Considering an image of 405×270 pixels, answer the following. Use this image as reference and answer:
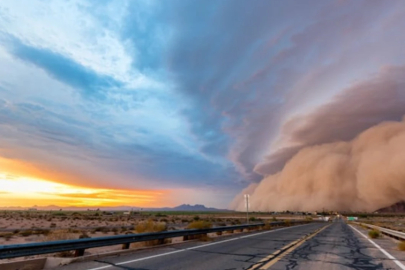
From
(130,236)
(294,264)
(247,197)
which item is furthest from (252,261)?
(247,197)

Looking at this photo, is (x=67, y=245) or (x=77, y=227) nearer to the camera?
(x=67, y=245)

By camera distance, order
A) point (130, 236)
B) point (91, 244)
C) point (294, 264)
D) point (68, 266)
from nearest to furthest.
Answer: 1. point (68, 266)
2. point (294, 264)
3. point (91, 244)
4. point (130, 236)

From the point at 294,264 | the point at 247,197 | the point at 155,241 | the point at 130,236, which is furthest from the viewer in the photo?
the point at 247,197

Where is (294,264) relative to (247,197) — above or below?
below

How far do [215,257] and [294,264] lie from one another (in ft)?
9.38

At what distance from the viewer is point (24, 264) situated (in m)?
8.39

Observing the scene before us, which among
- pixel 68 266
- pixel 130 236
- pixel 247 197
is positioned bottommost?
pixel 68 266

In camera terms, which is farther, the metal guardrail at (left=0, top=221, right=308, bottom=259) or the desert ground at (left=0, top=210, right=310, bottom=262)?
the desert ground at (left=0, top=210, right=310, bottom=262)

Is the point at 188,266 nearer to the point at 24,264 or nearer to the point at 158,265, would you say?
the point at 158,265

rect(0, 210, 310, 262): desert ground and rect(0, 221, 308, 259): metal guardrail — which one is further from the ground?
rect(0, 210, 310, 262): desert ground

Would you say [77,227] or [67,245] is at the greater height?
[77,227]

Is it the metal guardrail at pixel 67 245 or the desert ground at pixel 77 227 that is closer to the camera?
the metal guardrail at pixel 67 245

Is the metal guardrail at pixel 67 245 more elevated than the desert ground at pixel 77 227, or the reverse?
the desert ground at pixel 77 227

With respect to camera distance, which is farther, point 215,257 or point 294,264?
point 215,257
